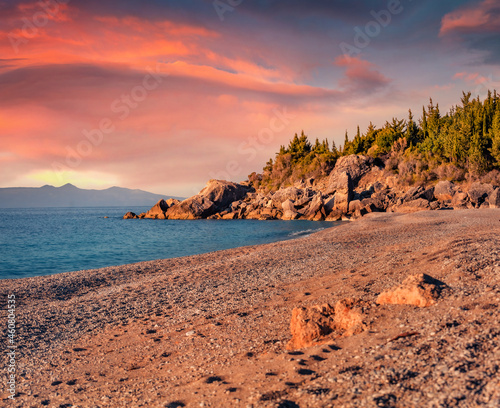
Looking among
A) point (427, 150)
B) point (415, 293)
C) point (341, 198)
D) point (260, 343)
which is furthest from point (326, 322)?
point (427, 150)

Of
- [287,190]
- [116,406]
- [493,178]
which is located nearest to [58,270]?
[116,406]

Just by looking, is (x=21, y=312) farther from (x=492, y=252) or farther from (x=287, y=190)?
(x=287, y=190)

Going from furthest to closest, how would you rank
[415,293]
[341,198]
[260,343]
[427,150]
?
[427,150], [341,198], [260,343], [415,293]

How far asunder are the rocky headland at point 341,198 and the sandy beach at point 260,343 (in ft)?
142

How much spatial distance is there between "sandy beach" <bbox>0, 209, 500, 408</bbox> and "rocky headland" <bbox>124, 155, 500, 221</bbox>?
142 feet

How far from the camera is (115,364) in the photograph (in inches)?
340

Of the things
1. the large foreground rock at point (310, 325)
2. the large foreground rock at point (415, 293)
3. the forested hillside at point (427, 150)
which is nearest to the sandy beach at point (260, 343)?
the large foreground rock at point (415, 293)

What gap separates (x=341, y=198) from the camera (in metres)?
63.0

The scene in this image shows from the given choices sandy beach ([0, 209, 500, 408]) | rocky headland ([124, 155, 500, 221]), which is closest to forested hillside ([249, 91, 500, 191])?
rocky headland ([124, 155, 500, 221])

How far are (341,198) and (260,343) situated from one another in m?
57.3

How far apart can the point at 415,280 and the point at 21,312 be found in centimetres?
1493

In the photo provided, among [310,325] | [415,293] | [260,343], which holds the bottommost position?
[260,343]

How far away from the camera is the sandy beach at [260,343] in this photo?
5.14 m

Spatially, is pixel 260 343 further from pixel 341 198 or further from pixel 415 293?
pixel 341 198
